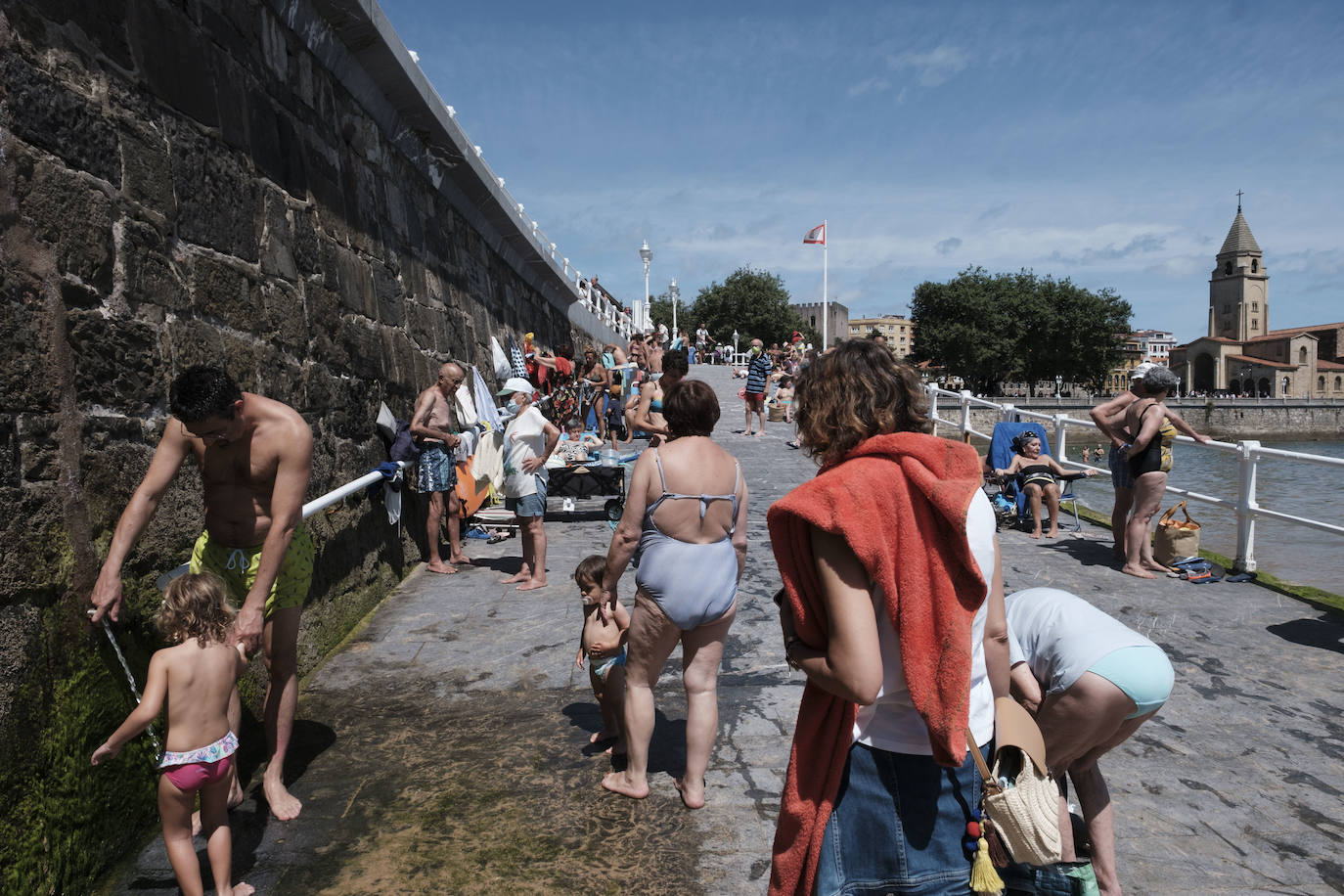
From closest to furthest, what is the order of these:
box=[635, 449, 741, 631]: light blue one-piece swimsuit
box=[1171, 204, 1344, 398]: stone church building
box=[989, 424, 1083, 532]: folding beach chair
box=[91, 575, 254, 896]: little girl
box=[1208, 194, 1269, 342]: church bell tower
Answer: box=[91, 575, 254, 896]: little girl → box=[635, 449, 741, 631]: light blue one-piece swimsuit → box=[989, 424, 1083, 532]: folding beach chair → box=[1171, 204, 1344, 398]: stone church building → box=[1208, 194, 1269, 342]: church bell tower

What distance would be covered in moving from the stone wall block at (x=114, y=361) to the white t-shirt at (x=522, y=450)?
3.13m

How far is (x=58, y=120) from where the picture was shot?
300 centimetres

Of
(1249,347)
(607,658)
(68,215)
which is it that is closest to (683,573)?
(607,658)

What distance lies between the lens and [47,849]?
2602 millimetres

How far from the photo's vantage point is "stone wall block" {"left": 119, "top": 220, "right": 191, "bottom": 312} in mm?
3369

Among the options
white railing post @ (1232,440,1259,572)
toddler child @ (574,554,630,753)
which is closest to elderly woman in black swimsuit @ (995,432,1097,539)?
white railing post @ (1232,440,1259,572)

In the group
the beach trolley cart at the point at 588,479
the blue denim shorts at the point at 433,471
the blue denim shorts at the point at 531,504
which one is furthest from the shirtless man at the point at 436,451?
the beach trolley cart at the point at 588,479

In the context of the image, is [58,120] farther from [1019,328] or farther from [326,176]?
[1019,328]

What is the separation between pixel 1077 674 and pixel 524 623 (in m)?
3.85

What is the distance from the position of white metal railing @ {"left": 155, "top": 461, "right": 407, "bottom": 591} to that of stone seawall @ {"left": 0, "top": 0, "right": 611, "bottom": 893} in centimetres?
10

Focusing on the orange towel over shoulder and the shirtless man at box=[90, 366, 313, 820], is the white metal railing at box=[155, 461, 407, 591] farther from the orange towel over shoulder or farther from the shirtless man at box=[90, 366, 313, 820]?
the orange towel over shoulder

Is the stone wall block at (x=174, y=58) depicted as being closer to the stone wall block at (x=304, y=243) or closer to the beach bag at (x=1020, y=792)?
the stone wall block at (x=304, y=243)

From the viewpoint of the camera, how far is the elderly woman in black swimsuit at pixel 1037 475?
8.49 meters

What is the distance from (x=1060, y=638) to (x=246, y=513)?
2610 mm
